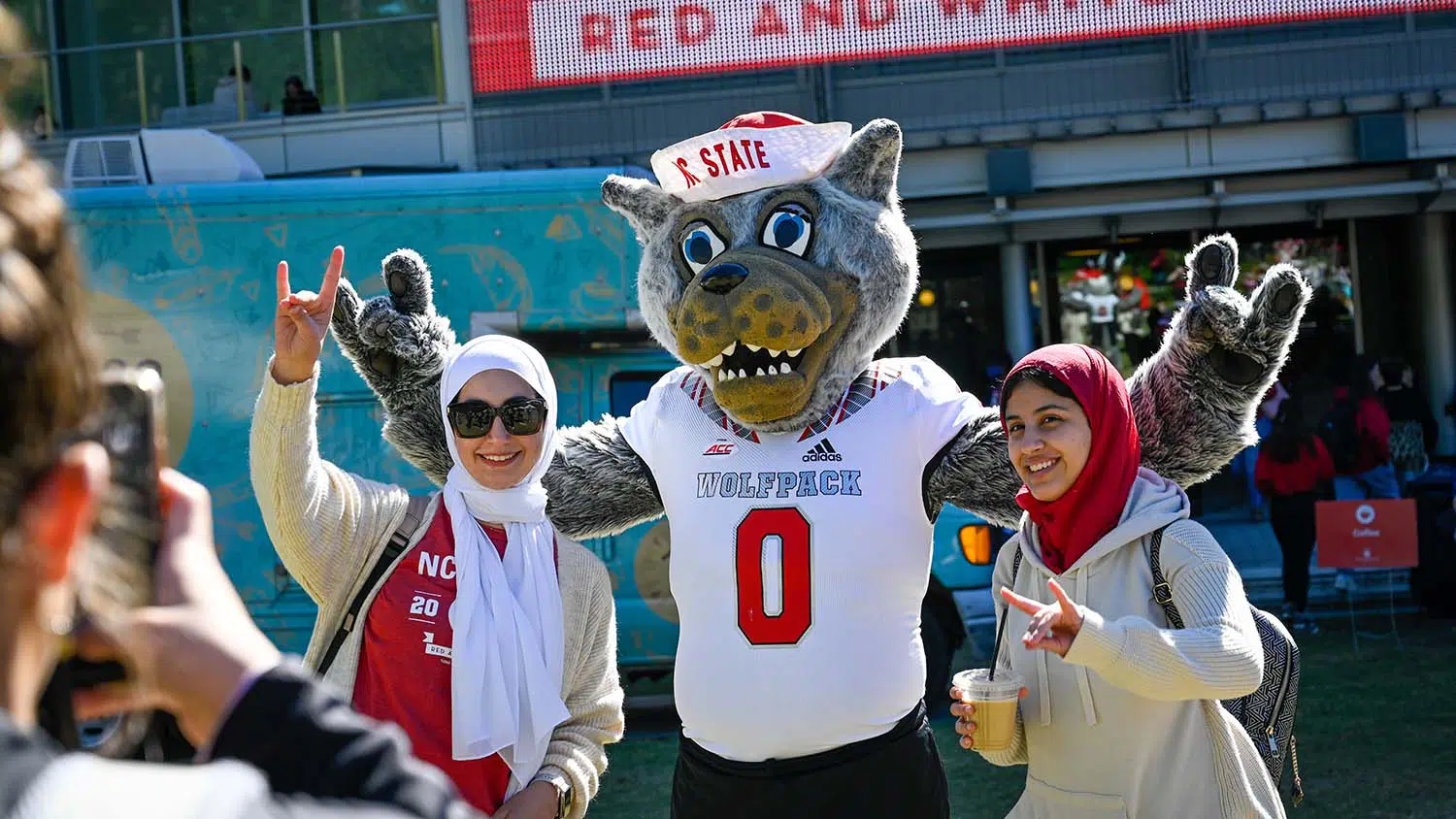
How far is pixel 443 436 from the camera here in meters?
3.73

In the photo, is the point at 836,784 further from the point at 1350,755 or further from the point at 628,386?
the point at 628,386

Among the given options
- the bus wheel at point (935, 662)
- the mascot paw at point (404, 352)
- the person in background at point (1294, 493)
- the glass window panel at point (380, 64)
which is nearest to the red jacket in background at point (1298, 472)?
the person in background at point (1294, 493)

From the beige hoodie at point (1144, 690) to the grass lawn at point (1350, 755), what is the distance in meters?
2.96

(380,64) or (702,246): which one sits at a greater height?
(380,64)

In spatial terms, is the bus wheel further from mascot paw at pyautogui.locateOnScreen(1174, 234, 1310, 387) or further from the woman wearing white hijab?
the woman wearing white hijab

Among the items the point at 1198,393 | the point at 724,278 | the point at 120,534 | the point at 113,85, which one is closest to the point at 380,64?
the point at 113,85

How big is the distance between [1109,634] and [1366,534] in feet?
21.5

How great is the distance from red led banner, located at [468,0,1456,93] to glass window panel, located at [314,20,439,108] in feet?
20.0

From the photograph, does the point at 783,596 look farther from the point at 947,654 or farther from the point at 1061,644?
the point at 947,654

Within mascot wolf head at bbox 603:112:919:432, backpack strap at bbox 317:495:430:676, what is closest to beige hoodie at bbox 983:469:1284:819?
mascot wolf head at bbox 603:112:919:432

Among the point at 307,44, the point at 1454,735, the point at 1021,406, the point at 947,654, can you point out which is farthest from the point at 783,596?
the point at 307,44

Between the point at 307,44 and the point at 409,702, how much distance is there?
12.1 m

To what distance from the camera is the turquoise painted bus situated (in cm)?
714

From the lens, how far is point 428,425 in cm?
372
